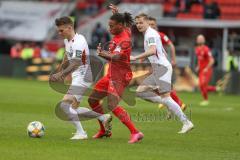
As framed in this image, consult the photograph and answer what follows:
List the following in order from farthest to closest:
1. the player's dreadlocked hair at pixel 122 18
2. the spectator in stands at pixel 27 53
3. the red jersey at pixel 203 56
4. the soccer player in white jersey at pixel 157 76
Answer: the spectator in stands at pixel 27 53
the red jersey at pixel 203 56
the soccer player in white jersey at pixel 157 76
the player's dreadlocked hair at pixel 122 18

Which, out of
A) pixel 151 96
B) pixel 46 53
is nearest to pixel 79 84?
pixel 151 96

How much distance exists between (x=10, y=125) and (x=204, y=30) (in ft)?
89.0

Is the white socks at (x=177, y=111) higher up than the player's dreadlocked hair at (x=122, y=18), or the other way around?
the player's dreadlocked hair at (x=122, y=18)

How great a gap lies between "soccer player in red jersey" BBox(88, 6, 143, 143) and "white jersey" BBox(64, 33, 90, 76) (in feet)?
1.43

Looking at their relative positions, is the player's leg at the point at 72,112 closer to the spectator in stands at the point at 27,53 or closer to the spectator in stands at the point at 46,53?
the spectator in stands at the point at 46,53

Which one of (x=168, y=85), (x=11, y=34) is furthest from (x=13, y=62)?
(x=168, y=85)

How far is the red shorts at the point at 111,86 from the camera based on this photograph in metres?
13.7

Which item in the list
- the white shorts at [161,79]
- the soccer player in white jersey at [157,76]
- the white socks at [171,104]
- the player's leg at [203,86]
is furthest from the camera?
the player's leg at [203,86]

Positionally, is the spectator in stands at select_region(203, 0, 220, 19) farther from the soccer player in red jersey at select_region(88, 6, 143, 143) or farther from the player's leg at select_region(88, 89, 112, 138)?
the soccer player in red jersey at select_region(88, 6, 143, 143)

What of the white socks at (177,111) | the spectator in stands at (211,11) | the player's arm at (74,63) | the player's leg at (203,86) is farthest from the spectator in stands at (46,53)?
the player's arm at (74,63)

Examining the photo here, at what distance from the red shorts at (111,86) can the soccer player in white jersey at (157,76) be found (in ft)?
3.57

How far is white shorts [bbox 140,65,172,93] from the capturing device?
57.5 ft

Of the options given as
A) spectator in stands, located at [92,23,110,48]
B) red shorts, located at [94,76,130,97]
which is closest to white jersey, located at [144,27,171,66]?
red shorts, located at [94,76,130,97]

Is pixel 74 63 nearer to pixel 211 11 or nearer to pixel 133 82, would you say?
pixel 133 82
